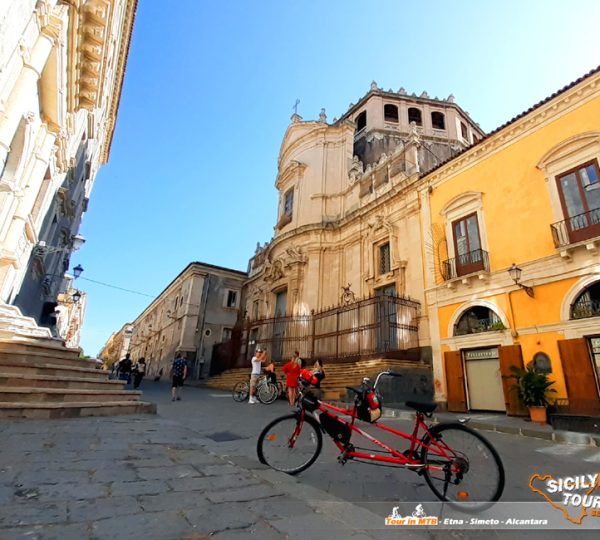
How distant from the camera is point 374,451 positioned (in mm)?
3553

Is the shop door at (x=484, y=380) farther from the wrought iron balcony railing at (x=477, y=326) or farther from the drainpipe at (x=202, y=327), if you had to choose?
the drainpipe at (x=202, y=327)

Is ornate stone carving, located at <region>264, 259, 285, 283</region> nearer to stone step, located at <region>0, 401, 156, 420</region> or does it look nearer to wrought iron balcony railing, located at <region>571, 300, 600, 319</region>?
wrought iron balcony railing, located at <region>571, 300, 600, 319</region>

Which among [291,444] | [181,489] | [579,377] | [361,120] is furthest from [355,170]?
[181,489]

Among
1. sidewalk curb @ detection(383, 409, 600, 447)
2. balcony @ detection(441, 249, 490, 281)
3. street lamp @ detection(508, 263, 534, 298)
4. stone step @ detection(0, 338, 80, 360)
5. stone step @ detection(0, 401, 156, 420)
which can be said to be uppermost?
balcony @ detection(441, 249, 490, 281)

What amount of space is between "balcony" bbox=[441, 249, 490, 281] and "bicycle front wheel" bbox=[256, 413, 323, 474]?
10265 mm

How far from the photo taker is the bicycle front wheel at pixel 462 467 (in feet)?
9.78

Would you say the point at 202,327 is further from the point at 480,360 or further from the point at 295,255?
the point at 480,360

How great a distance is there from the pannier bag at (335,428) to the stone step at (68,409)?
4.64 meters

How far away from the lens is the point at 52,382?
6.33m

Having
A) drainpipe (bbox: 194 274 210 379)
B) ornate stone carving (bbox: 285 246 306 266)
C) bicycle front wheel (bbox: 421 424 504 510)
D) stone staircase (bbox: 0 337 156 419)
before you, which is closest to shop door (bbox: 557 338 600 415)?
bicycle front wheel (bbox: 421 424 504 510)

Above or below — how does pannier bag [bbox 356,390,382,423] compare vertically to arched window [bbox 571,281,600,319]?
below

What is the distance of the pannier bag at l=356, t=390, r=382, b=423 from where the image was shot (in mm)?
3670

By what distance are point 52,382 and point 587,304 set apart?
507 inches

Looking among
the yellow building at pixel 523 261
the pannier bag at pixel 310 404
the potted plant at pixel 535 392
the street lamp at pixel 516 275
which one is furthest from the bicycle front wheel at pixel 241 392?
the street lamp at pixel 516 275
